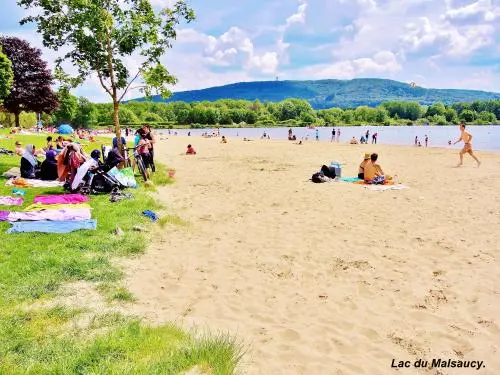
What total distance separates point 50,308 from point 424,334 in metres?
4.93

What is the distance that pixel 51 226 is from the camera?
8.89 meters

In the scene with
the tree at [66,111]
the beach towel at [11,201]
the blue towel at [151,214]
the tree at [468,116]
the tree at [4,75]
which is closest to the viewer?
the beach towel at [11,201]

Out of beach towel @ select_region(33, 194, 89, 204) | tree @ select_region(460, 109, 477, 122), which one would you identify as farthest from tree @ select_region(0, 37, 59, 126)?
tree @ select_region(460, 109, 477, 122)

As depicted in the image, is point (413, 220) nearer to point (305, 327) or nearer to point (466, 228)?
point (466, 228)

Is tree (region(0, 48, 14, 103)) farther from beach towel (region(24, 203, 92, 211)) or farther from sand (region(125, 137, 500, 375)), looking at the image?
beach towel (region(24, 203, 92, 211))

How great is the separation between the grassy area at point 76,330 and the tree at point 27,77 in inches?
1768

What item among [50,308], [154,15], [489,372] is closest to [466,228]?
[489,372]

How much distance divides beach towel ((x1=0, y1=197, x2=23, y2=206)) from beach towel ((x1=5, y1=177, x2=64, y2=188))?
8.15ft

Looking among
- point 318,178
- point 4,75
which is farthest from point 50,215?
point 4,75

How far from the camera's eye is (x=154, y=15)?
16.6 m

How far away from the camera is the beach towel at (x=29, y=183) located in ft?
43.9

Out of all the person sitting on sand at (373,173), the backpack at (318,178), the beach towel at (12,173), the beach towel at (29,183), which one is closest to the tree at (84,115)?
the beach towel at (12,173)

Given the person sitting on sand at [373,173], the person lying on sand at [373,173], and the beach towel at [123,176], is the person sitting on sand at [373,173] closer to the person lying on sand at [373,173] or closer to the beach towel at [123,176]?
the person lying on sand at [373,173]

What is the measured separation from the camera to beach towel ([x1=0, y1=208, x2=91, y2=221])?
920cm
